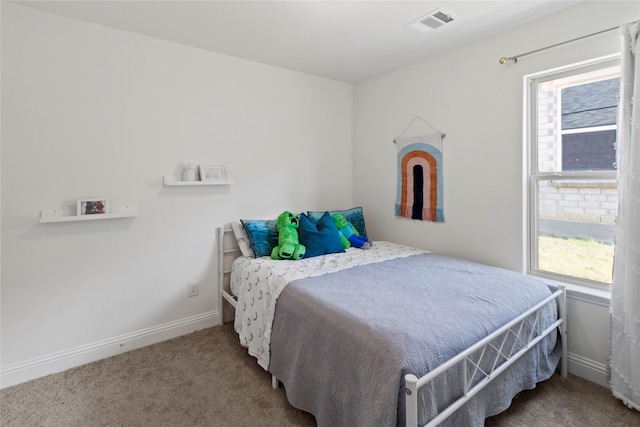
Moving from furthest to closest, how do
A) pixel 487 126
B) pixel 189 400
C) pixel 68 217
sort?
pixel 487 126 → pixel 68 217 → pixel 189 400

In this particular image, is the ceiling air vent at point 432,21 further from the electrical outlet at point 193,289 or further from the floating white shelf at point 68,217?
the electrical outlet at point 193,289

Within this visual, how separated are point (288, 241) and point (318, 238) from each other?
0.26 metres

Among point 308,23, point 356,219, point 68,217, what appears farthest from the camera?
point 356,219

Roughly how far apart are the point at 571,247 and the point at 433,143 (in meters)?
1.29

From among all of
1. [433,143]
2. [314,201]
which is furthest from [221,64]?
[433,143]

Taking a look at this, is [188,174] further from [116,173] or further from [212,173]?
[116,173]

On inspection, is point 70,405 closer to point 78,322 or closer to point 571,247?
point 78,322

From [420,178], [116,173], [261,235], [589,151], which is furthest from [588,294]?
[116,173]

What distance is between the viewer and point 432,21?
2.21m

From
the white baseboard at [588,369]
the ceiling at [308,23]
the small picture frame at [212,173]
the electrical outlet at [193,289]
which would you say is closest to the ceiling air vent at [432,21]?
the ceiling at [308,23]

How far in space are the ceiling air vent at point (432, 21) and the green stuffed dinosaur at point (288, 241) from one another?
1.69 meters

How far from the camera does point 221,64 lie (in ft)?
9.07

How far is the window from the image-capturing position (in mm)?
2043

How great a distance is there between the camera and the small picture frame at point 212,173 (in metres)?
2.65
